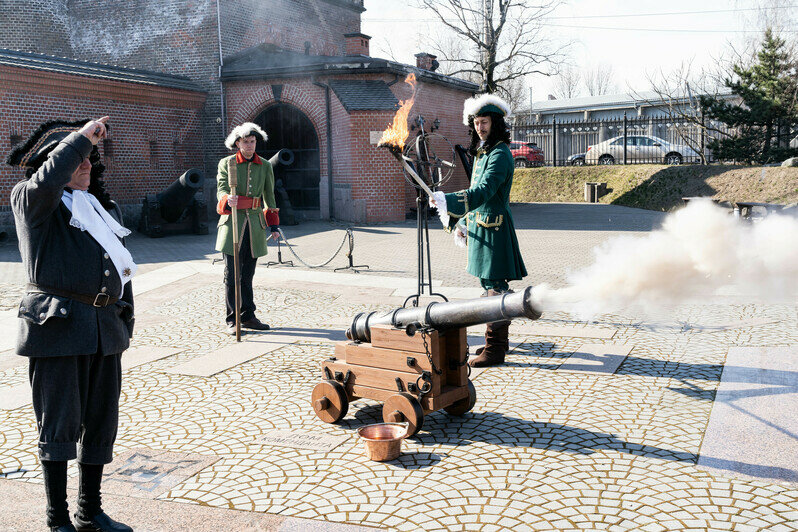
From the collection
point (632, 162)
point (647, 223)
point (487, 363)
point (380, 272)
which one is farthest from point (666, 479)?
point (632, 162)

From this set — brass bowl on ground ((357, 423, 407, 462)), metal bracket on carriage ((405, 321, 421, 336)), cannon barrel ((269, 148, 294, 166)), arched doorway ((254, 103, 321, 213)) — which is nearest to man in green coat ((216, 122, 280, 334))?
metal bracket on carriage ((405, 321, 421, 336))

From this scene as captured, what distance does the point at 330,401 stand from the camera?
488 centimetres

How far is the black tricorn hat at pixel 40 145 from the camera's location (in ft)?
11.1

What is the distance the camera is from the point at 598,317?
8.02 m

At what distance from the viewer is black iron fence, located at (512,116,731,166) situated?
26.1 m

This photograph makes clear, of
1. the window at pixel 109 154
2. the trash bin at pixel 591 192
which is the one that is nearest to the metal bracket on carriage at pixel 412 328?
the window at pixel 109 154

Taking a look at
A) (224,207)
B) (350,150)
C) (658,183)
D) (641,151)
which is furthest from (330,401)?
(641,151)

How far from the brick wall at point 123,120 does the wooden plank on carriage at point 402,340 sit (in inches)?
535

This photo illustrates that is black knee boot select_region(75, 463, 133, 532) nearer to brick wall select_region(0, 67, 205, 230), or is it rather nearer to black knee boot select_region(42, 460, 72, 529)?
black knee boot select_region(42, 460, 72, 529)

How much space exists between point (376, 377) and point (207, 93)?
1807 cm

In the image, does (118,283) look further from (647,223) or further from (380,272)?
(647,223)

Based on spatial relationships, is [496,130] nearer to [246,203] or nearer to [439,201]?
[439,201]

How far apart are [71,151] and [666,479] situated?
3.33m

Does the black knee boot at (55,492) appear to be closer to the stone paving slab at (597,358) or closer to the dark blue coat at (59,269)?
the dark blue coat at (59,269)
